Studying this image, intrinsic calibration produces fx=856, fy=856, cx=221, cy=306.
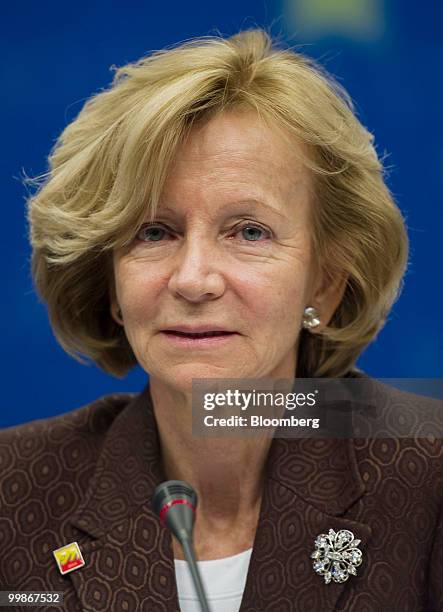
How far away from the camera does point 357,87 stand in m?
2.00

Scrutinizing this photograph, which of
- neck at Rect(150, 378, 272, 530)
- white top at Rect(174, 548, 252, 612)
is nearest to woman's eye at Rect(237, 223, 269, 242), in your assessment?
neck at Rect(150, 378, 272, 530)

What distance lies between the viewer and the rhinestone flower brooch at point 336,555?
4.91 ft

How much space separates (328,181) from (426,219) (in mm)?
480

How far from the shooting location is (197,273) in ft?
4.75

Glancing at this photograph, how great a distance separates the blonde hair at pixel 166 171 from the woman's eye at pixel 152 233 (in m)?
0.02

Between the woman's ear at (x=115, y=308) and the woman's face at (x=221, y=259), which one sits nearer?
the woman's face at (x=221, y=259)

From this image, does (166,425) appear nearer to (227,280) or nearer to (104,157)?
(227,280)

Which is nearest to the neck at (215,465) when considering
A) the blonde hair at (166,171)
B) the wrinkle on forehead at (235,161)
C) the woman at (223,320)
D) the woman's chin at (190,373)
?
the woman at (223,320)

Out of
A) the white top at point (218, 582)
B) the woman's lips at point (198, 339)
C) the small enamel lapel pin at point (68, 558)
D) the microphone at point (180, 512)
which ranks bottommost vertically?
the white top at point (218, 582)

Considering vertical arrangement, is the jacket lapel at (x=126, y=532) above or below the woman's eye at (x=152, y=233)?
below

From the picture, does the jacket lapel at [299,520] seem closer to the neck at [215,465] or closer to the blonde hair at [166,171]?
the neck at [215,465]

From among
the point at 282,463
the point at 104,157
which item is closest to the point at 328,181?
the point at 104,157

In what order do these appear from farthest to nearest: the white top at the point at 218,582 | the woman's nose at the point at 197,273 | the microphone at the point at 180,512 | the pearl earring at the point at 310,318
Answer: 1. the pearl earring at the point at 310,318
2. the white top at the point at 218,582
3. the woman's nose at the point at 197,273
4. the microphone at the point at 180,512

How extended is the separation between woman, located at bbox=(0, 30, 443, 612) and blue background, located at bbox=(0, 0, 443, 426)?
293 mm
